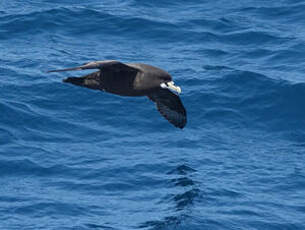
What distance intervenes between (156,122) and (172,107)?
4538 mm

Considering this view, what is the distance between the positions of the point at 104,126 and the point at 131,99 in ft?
4.42

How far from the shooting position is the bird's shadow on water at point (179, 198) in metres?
18.5

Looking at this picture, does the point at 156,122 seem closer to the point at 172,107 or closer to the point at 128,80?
the point at 172,107

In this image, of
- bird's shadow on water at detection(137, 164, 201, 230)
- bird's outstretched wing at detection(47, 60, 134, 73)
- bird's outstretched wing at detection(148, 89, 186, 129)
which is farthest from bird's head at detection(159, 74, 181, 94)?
bird's shadow on water at detection(137, 164, 201, 230)

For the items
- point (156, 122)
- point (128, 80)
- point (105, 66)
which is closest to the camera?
point (105, 66)

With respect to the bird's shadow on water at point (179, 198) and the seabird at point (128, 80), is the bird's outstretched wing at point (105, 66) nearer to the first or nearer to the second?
the seabird at point (128, 80)

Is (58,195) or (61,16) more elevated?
(61,16)

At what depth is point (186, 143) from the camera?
2222 centimetres

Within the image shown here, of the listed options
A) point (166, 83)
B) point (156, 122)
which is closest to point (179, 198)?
point (156, 122)

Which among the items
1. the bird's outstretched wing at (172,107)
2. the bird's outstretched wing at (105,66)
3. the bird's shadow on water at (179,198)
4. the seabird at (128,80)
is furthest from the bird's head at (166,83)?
the bird's shadow on water at (179,198)

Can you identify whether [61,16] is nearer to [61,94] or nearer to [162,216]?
[61,94]

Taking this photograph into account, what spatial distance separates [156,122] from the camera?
2300 cm

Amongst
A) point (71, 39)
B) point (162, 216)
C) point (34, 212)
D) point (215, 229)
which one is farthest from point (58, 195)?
point (71, 39)

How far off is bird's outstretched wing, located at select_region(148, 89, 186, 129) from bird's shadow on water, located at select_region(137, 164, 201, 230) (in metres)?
1.88
